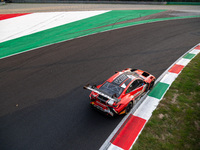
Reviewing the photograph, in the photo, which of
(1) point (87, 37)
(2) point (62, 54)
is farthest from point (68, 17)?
(2) point (62, 54)

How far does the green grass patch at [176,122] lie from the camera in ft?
18.7

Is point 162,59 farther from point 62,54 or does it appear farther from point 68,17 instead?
point 68,17

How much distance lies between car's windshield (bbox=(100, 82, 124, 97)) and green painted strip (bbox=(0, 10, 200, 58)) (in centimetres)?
1081

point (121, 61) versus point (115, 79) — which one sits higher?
point (115, 79)

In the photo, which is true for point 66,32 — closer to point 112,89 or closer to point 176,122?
point 112,89

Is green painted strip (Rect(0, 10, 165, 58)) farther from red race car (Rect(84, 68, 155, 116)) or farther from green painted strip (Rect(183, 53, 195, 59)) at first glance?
red race car (Rect(84, 68, 155, 116))

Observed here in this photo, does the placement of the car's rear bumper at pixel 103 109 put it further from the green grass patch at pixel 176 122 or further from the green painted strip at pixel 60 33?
the green painted strip at pixel 60 33

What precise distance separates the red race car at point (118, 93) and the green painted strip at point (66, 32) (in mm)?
10848

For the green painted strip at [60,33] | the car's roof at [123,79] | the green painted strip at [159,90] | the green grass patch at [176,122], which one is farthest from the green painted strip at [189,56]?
the green painted strip at [60,33]

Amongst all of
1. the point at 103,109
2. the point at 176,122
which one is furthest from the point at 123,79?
the point at 176,122

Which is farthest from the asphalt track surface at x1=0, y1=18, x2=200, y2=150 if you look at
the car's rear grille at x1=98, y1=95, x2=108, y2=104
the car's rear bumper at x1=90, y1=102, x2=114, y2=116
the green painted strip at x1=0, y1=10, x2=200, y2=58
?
the green painted strip at x1=0, y1=10, x2=200, y2=58

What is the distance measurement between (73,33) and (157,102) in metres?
14.1

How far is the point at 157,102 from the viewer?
25.4 feet

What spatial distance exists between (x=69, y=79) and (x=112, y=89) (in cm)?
377
